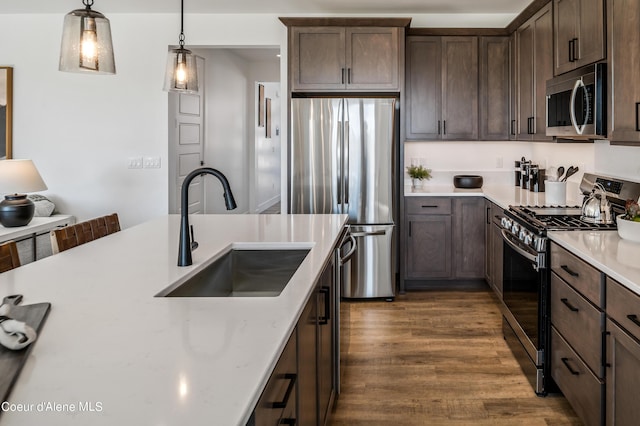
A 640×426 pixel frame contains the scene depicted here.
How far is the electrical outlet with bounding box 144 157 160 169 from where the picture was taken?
5355mm

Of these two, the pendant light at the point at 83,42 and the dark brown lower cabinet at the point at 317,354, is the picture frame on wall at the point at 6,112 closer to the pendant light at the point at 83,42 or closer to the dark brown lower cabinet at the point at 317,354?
the pendant light at the point at 83,42

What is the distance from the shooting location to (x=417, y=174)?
5.36 metres

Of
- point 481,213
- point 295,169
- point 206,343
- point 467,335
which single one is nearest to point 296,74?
point 295,169

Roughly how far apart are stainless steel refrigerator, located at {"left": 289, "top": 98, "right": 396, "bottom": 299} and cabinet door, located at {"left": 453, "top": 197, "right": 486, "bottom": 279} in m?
0.62

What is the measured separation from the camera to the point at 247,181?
28.2 ft

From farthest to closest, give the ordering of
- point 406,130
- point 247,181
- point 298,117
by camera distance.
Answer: point 247,181 → point 406,130 → point 298,117

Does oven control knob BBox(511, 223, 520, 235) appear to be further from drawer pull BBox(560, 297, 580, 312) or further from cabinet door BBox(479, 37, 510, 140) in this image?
cabinet door BBox(479, 37, 510, 140)

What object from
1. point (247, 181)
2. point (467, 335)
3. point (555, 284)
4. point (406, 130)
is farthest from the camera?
point (247, 181)

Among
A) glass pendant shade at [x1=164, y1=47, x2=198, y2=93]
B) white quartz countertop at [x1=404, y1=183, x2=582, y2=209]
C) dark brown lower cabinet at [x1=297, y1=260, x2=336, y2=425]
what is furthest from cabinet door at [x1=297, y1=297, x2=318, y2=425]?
white quartz countertop at [x1=404, y1=183, x2=582, y2=209]

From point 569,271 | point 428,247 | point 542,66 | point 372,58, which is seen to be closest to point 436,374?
point 569,271

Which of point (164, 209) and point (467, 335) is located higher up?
point (164, 209)

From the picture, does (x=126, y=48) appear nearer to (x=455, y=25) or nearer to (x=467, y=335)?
(x=455, y=25)

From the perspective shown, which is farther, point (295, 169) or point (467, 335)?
point (295, 169)

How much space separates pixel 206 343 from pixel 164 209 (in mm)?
4384
